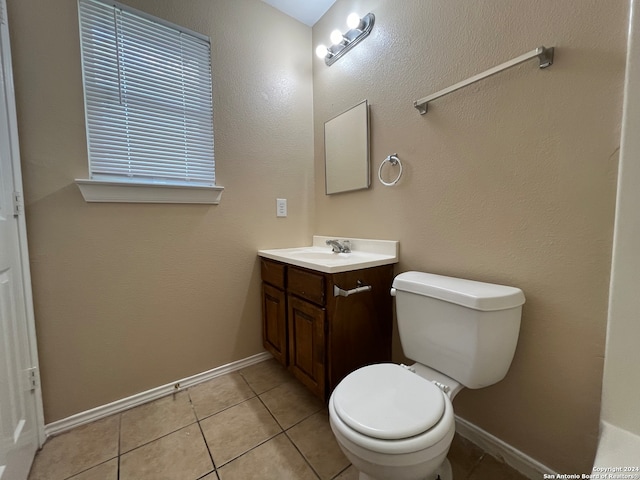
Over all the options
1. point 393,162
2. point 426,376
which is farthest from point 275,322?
point 393,162

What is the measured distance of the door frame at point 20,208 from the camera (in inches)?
42.3

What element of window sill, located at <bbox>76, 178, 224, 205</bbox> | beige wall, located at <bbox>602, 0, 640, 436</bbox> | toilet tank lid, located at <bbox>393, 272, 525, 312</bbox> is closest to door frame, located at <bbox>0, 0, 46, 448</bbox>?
window sill, located at <bbox>76, 178, 224, 205</bbox>

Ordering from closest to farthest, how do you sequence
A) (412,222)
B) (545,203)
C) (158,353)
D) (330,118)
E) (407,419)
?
1. (407,419)
2. (545,203)
3. (412,222)
4. (158,353)
5. (330,118)

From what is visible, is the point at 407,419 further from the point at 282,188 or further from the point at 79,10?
the point at 79,10

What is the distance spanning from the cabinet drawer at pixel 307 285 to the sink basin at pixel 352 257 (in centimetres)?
4

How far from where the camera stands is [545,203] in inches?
38.1

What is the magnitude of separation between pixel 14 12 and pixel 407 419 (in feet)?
7.17

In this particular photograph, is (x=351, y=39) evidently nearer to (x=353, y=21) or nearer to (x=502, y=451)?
(x=353, y=21)

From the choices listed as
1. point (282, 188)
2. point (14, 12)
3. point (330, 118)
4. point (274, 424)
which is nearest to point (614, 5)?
point (330, 118)

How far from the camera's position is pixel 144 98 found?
4.72 ft

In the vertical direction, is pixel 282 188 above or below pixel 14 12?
below

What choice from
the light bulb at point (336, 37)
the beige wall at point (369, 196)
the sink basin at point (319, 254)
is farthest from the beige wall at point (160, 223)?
the light bulb at point (336, 37)

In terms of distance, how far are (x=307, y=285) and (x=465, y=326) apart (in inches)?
28.2

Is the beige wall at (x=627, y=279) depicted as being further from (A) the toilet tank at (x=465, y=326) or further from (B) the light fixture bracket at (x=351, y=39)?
(B) the light fixture bracket at (x=351, y=39)
